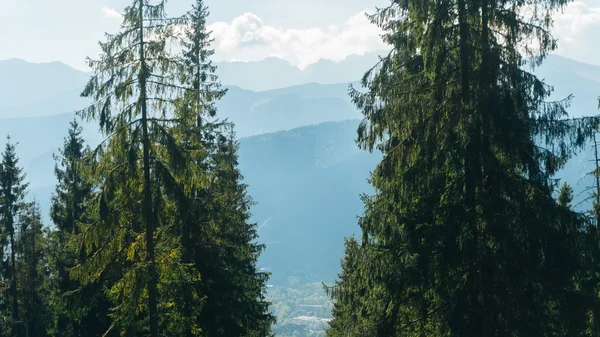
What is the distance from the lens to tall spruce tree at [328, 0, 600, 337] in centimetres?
1080

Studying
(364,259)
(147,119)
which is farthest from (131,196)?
(364,259)

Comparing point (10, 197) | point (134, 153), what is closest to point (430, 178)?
point (134, 153)

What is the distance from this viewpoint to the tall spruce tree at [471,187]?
35.4 feet

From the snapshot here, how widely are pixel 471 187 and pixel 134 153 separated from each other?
758 cm

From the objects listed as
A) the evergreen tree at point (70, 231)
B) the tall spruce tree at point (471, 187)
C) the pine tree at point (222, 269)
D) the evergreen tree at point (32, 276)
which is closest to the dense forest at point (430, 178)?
the tall spruce tree at point (471, 187)

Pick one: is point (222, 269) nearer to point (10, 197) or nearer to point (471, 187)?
point (471, 187)

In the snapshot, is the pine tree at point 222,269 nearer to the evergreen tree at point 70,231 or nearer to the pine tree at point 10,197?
the evergreen tree at point 70,231

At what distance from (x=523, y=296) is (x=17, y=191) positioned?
3302 cm

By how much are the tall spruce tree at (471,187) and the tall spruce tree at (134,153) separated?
5057mm

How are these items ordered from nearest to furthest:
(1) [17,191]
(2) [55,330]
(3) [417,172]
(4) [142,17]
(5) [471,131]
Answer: (5) [471,131], (3) [417,172], (4) [142,17], (2) [55,330], (1) [17,191]

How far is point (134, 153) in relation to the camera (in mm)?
13820

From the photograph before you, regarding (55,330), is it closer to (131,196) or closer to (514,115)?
(131,196)

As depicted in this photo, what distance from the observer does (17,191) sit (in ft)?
119

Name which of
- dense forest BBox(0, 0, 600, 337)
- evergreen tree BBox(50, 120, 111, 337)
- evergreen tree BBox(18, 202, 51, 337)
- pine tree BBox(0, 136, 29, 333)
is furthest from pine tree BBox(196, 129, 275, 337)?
evergreen tree BBox(18, 202, 51, 337)
